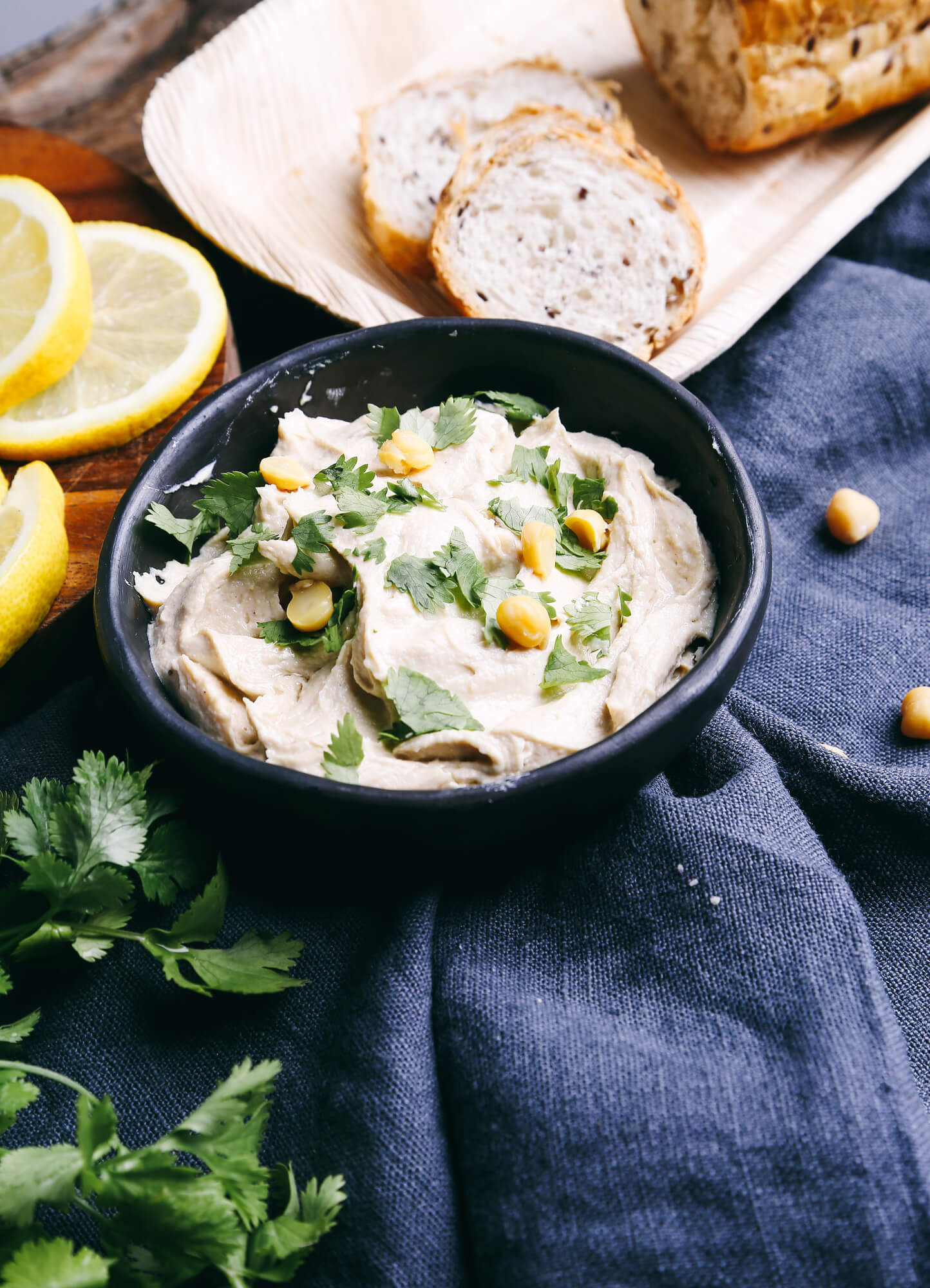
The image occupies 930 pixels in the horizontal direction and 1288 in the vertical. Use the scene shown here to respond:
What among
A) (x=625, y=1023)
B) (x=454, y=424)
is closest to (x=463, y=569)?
(x=454, y=424)

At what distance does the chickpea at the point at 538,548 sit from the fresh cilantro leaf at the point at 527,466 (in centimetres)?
22

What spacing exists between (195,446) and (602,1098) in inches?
67.8

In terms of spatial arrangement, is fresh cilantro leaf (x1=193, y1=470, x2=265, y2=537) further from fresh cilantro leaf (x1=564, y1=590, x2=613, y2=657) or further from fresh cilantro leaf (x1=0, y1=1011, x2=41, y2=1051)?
fresh cilantro leaf (x1=0, y1=1011, x2=41, y2=1051)

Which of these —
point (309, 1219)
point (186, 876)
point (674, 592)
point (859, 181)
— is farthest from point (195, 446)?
point (859, 181)

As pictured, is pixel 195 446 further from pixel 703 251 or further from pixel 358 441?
pixel 703 251

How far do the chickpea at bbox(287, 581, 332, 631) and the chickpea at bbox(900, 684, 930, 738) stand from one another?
1.40 metres

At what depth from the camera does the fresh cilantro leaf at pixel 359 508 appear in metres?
2.16

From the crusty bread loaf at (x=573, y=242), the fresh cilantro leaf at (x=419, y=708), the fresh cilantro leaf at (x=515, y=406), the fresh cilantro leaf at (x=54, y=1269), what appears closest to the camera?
the fresh cilantro leaf at (x=54, y=1269)

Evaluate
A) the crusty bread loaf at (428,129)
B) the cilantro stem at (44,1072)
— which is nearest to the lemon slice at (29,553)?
the cilantro stem at (44,1072)

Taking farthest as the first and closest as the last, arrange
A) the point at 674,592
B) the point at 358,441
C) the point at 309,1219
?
1. the point at 358,441
2. the point at 674,592
3. the point at 309,1219

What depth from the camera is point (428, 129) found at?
3.64m

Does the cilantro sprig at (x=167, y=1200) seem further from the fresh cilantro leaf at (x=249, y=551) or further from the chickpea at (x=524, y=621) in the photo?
the fresh cilantro leaf at (x=249, y=551)

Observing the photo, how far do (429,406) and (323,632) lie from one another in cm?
90

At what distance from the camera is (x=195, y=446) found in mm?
2467
